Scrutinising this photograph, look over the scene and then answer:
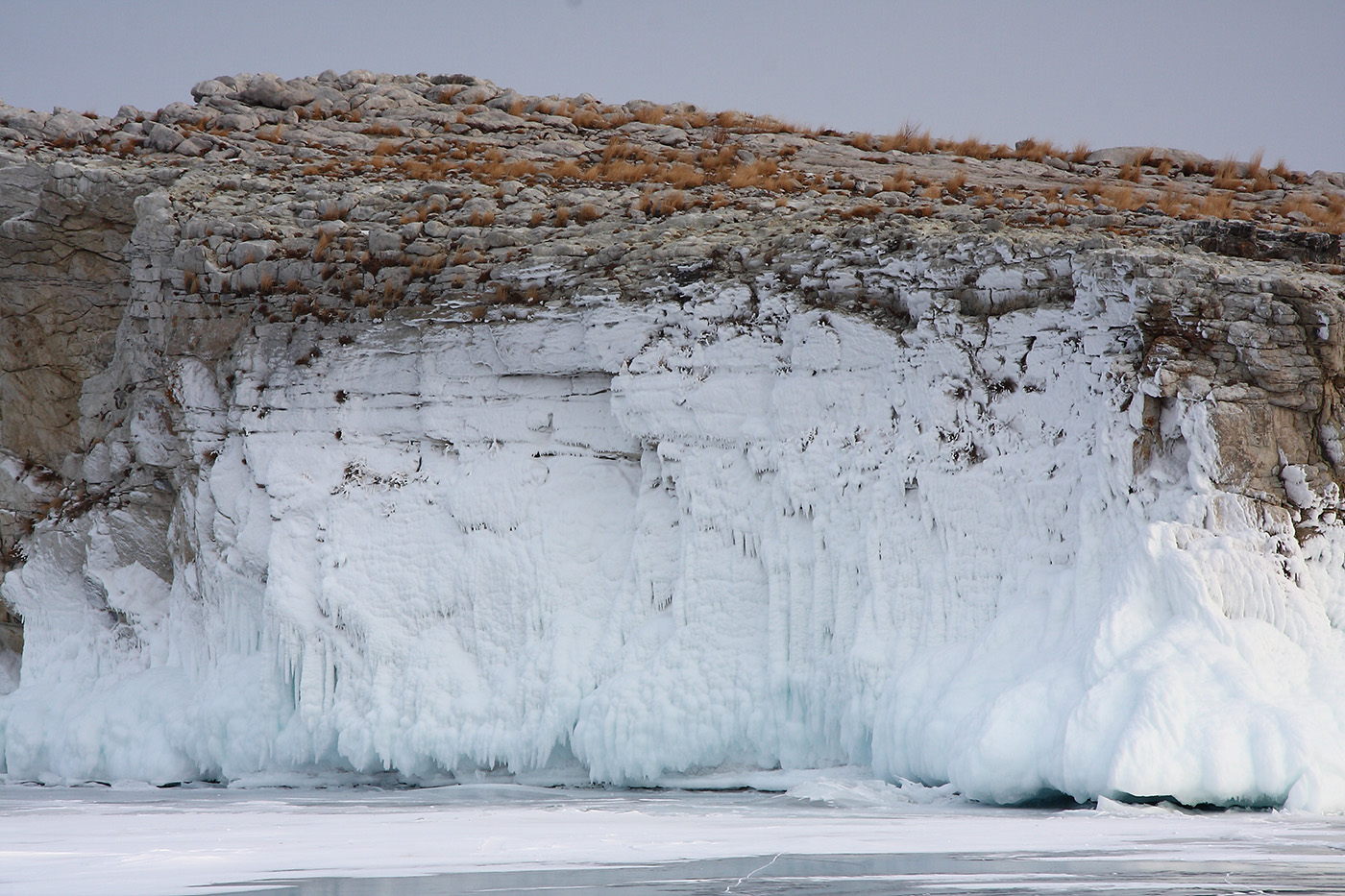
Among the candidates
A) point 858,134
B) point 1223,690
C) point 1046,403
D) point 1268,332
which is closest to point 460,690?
point 1046,403

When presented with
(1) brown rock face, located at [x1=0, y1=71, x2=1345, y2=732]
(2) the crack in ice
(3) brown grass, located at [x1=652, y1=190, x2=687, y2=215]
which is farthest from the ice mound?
(3) brown grass, located at [x1=652, y1=190, x2=687, y2=215]

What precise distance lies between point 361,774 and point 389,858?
271 inches

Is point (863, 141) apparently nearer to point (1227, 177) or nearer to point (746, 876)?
point (1227, 177)

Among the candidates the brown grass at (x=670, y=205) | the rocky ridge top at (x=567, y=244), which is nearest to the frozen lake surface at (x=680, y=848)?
the rocky ridge top at (x=567, y=244)

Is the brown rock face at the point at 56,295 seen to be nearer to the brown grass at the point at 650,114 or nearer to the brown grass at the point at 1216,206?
the brown grass at the point at 650,114

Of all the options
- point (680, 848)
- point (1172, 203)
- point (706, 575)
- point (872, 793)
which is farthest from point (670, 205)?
point (680, 848)

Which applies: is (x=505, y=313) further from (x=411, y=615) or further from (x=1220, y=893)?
(x=1220, y=893)

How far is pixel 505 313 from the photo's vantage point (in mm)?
15062

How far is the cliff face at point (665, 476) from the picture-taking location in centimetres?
1146

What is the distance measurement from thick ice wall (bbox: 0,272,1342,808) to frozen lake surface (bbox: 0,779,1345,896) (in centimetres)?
102

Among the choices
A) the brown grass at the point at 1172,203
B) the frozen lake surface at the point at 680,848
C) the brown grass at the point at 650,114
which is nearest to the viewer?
the frozen lake surface at the point at 680,848

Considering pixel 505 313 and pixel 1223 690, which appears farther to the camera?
pixel 505 313

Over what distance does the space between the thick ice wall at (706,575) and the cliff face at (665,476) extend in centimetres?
4

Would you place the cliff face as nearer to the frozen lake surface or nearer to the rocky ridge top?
the rocky ridge top
